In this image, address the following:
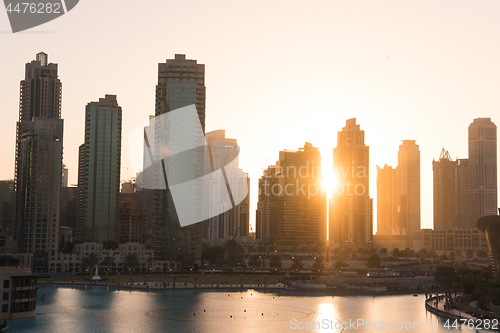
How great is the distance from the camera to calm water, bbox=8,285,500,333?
7094 centimetres

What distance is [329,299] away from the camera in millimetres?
101625

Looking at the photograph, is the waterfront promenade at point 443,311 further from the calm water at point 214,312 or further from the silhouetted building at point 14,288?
the silhouetted building at point 14,288

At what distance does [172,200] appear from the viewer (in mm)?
168125

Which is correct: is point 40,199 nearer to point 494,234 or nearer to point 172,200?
point 172,200

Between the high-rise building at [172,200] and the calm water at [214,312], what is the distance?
54.9 meters

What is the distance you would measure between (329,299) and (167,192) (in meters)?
78.4

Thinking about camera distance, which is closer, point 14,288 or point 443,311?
point 14,288

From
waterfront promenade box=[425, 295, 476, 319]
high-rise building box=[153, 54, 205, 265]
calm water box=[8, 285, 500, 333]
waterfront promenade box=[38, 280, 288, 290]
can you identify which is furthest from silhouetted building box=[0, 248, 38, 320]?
high-rise building box=[153, 54, 205, 265]

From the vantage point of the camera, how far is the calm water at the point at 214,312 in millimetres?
70938

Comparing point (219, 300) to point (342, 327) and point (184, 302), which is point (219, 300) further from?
point (342, 327)

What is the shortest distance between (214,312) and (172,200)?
288 ft

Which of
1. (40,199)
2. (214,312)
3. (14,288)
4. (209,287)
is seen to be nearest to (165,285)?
(209,287)

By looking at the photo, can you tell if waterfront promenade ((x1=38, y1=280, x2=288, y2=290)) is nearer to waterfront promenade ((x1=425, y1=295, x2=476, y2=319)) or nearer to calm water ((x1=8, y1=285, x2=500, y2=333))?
calm water ((x1=8, y1=285, x2=500, y2=333))

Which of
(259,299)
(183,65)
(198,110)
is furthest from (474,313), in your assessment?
(183,65)
